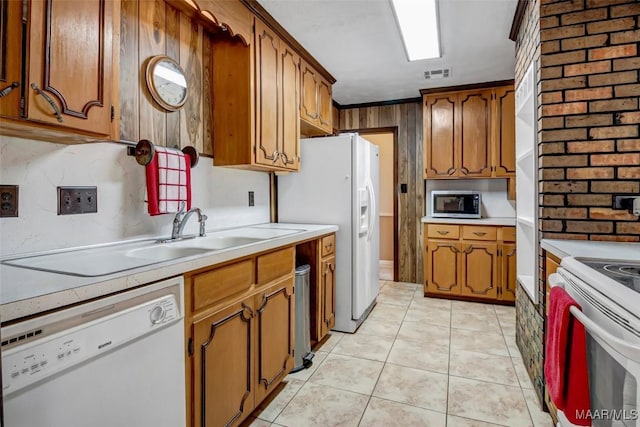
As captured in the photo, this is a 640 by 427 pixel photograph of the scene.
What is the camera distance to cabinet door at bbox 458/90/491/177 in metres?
3.75

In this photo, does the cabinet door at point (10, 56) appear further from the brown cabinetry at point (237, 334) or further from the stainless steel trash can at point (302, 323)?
the stainless steel trash can at point (302, 323)

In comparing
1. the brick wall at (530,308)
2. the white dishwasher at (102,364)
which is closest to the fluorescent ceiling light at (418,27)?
the brick wall at (530,308)

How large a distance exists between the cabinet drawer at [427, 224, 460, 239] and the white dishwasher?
311cm

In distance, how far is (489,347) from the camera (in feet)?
8.46

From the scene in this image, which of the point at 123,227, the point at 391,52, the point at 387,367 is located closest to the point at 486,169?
the point at 391,52

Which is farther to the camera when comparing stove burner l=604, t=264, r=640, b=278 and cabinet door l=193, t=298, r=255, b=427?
cabinet door l=193, t=298, r=255, b=427

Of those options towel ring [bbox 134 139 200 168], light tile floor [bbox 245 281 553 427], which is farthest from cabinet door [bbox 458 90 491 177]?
towel ring [bbox 134 139 200 168]

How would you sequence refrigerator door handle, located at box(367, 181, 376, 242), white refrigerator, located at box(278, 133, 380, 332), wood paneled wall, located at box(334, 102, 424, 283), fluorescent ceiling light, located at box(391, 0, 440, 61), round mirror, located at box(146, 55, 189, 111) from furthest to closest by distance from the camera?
wood paneled wall, located at box(334, 102, 424, 283) < refrigerator door handle, located at box(367, 181, 376, 242) < white refrigerator, located at box(278, 133, 380, 332) < fluorescent ceiling light, located at box(391, 0, 440, 61) < round mirror, located at box(146, 55, 189, 111)

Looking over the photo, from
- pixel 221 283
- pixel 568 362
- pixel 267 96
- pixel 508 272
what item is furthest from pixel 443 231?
pixel 221 283

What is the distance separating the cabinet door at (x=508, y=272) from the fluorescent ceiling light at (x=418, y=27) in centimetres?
202

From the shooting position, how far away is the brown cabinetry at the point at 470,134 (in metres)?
3.68

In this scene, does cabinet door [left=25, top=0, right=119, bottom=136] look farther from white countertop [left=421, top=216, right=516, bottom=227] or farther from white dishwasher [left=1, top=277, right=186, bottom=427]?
white countertop [left=421, top=216, right=516, bottom=227]

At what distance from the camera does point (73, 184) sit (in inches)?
57.9

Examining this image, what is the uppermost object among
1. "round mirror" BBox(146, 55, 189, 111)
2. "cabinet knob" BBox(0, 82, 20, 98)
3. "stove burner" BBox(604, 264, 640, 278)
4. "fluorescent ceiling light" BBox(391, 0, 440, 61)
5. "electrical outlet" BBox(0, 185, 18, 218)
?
"fluorescent ceiling light" BBox(391, 0, 440, 61)
